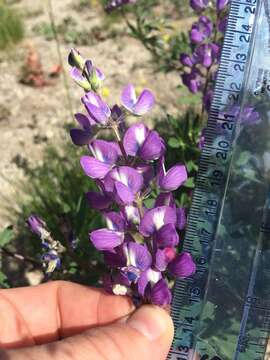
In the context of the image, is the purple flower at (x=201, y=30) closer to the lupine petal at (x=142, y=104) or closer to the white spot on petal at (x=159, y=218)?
the lupine petal at (x=142, y=104)

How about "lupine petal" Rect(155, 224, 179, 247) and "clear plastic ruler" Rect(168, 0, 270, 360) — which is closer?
"lupine petal" Rect(155, 224, 179, 247)

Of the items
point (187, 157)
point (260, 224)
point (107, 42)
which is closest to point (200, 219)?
point (260, 224)

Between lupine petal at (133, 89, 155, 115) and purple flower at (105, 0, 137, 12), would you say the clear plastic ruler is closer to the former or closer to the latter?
lupine petal at (133, 89, 155, 115)

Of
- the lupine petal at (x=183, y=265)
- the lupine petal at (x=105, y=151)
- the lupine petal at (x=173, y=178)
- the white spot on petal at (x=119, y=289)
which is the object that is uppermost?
the lupine petal at (x=105, y=151)

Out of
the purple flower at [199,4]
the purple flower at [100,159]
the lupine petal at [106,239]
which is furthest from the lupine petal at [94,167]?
the purple flower at [199,4]

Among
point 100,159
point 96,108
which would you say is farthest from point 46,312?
point 96,108

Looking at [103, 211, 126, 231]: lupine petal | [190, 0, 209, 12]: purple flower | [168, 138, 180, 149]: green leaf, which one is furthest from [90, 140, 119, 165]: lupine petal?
[190, 0, 209, 12]: purple flower
